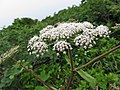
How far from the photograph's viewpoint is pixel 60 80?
492cm

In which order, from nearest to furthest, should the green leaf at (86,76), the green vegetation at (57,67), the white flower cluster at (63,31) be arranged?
1. the green leaf at (86,76)
2. the white flower cluster at (63,31)
3. the green vegetation at (57,67)

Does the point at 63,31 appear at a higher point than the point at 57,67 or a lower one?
lower

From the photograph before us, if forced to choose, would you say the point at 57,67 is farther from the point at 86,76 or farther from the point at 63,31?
the point at 86,76

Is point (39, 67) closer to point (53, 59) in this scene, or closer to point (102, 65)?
point (53, 59)

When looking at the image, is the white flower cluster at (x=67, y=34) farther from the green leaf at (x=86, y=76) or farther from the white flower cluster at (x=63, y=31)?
the green leaf at (x=86, y=76)

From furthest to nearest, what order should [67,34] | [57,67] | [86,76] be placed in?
[57,67]
[67,34]
[86,76]

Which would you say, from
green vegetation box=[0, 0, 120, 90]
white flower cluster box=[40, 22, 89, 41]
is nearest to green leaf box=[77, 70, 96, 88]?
white flower cluster box=[40, 22, 89, 41]

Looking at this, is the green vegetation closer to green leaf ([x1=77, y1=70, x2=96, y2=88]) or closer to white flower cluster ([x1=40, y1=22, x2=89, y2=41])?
white flower cluster ([x1=40, y1=22, x2=89, y2=41])

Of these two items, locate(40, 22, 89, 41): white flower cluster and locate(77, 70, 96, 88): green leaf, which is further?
locate(40, 22, 89, 41): white flower cluster

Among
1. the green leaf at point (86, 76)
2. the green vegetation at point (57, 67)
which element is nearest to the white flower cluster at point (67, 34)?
the green vegetation at point (57, 67)

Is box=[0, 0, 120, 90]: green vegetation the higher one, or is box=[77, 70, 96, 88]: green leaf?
box=[0, 0, 120, 90]: green vegetation

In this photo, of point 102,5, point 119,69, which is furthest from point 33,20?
point 119,69

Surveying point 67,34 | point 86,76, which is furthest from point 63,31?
point 86,76

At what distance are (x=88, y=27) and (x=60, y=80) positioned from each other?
131 cm
